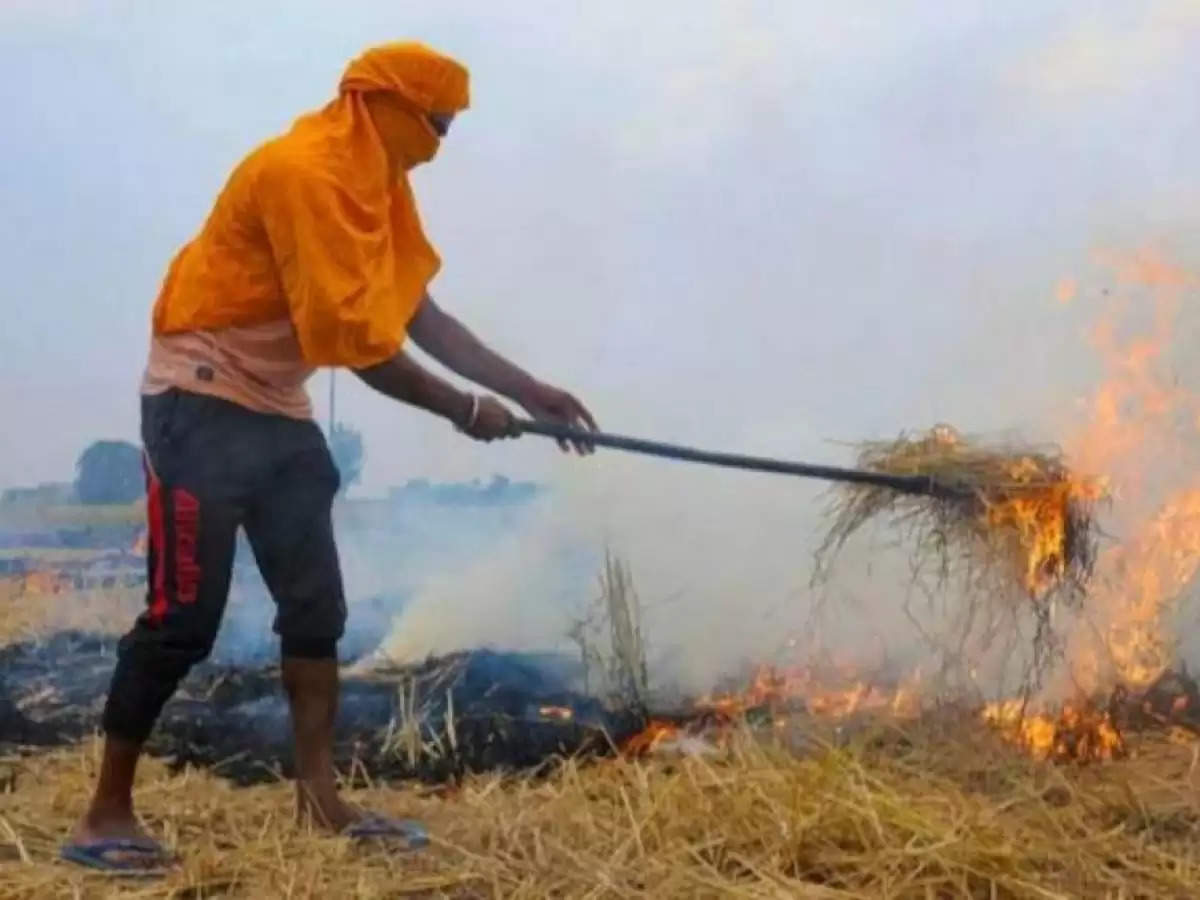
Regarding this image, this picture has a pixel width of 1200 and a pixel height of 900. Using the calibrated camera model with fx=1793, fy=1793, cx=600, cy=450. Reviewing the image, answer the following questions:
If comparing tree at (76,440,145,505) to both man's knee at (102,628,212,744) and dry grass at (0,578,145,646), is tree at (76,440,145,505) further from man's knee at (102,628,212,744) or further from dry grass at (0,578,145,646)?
man's knee at (102,628,212,744)

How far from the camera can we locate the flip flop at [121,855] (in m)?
3.29

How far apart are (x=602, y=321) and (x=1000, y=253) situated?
3.22 ft

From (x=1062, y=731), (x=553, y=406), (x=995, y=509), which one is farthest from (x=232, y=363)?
(x=1062, y=731)

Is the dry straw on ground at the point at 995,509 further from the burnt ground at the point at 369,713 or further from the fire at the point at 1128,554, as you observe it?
the burnt ground at the point at 369,713

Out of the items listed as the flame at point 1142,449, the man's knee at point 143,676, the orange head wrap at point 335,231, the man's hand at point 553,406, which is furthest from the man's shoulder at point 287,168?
the flame at point 1142,449

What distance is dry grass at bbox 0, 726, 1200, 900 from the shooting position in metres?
3.12

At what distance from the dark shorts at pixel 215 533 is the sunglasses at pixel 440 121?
64 centimetres

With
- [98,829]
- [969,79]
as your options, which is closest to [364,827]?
[98,829]

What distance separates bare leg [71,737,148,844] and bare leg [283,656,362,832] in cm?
32

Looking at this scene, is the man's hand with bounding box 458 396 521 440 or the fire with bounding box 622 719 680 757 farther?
the fire with bounding box 622 719 680 757

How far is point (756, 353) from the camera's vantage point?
4402mm

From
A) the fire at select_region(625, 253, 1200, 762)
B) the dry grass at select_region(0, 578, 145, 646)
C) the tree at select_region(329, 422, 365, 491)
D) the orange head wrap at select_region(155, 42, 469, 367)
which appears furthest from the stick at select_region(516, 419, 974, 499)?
the dry grass at select_region(0, 578, 145, 646)

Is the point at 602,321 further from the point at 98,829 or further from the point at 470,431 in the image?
the point at 98,829

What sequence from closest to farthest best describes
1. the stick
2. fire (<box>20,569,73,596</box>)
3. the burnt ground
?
the stick < the burnt ground < fire (<box>20,569,73,596</box>)
